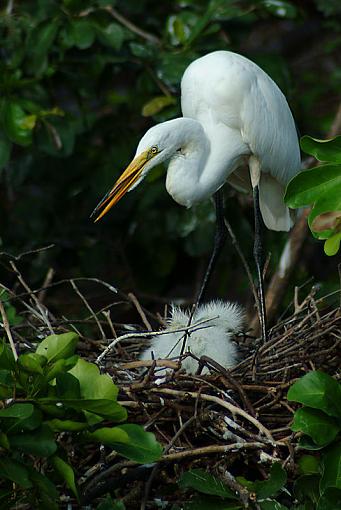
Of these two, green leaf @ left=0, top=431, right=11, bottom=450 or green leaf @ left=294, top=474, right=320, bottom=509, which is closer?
green leaf @ left=0, top=431, right=11, bottom=450

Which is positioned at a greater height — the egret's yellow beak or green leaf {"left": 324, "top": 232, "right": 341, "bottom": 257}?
green leaf {"left": 324, "top": 232, "right": 341, "bottom": 257}

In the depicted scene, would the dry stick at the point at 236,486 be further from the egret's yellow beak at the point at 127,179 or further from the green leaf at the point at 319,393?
the egret's yellow beak at the point at 127,179

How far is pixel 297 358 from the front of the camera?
2.99 meters

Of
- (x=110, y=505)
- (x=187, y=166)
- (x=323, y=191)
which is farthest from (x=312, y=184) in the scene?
(x=187, y=166)

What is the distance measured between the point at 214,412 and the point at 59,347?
58 cm

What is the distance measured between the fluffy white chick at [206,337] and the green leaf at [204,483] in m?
0.61

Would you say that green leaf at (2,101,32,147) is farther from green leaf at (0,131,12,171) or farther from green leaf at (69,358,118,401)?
green leaf at (69,358,118,401)

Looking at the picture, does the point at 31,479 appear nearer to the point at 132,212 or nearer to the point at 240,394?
the point at 240,394

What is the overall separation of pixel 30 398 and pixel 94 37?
2.20 m

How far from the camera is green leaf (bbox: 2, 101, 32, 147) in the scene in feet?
13.3

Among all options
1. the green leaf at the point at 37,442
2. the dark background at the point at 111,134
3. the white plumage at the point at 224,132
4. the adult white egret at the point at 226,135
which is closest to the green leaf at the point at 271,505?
the green leaf at the point at 37,442

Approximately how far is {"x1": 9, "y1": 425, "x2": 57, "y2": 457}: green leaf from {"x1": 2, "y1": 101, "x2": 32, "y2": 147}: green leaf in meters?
1.99

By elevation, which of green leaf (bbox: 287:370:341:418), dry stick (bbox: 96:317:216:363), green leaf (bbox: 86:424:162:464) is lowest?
dry stick (bbox: 96:317:216:363)

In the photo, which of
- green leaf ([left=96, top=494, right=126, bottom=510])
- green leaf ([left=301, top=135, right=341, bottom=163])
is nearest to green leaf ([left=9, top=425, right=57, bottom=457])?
green leaf ([left=96, top=494, right=126, bottom=510])
